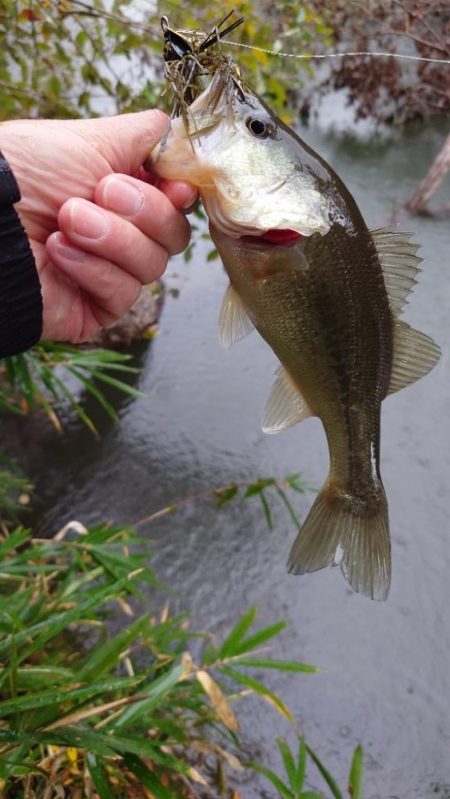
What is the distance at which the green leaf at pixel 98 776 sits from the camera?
1.47 m

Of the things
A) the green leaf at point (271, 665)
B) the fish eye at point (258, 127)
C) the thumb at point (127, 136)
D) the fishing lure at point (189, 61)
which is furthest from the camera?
the green leaf at point (271, 665)

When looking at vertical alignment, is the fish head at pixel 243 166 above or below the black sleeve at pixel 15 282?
above

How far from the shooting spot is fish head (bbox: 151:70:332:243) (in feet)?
3.83

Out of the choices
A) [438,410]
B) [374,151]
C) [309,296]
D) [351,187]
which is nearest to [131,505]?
[438,410]

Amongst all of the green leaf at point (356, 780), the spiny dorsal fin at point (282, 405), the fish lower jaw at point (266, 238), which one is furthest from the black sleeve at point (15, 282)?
the green leaf at point (356, 780)

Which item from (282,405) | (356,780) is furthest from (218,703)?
(282,405)

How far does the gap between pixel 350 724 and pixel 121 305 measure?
1691mm

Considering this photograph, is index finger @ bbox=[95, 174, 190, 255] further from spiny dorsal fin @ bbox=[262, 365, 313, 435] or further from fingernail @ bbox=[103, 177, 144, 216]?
spiny dorsal fin @ bbox=[262, 365, 313, 435]

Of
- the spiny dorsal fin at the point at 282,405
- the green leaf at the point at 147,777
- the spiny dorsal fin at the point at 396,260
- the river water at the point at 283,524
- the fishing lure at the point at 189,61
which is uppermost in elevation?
the fishing lure at the point at 189,61

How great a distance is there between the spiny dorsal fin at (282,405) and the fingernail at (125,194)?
0.46m

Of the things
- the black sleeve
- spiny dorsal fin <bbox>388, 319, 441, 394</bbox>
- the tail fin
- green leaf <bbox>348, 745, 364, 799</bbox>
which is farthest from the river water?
the black sleeve

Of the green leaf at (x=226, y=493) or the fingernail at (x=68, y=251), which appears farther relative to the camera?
the green leaf at (x=226, y=493)

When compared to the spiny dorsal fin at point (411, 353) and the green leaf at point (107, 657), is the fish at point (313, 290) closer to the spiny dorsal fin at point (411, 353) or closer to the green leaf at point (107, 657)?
the spiny dorsal fin at point (411, 353)

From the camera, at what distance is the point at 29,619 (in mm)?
1835
